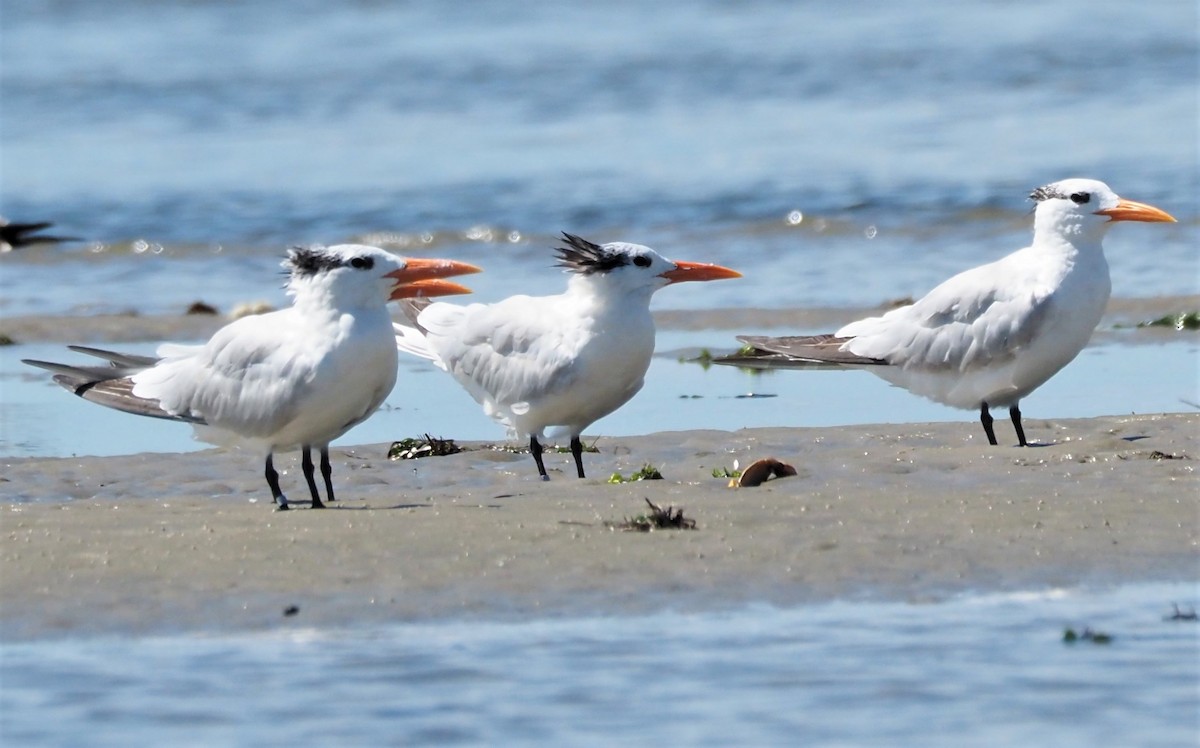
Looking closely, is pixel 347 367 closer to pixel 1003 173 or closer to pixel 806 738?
pixel 806 738

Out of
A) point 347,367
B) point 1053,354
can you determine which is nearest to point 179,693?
point 347,367

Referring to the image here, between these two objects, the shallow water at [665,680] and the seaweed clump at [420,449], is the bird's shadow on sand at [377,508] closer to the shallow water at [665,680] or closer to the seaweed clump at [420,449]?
Result: the seaweed clump at [420,449]

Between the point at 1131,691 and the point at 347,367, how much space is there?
3.08 m

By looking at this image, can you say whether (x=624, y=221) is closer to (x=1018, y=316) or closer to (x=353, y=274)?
(x=1018, y=316)

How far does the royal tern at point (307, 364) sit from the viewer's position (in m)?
6.69

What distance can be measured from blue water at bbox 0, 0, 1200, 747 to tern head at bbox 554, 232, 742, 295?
4.01 ft

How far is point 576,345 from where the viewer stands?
25.4ft

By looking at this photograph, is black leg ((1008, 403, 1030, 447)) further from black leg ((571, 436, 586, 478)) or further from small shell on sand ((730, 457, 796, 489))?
black leg ((571, 436, 586, 478))

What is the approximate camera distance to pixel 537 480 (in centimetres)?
762

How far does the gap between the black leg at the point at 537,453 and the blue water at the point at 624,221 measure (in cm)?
102

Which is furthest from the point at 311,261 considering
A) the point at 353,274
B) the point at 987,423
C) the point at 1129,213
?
the point at 1129,213

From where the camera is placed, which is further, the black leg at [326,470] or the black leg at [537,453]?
the black leg at [537,453]

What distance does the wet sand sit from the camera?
17.6 ft

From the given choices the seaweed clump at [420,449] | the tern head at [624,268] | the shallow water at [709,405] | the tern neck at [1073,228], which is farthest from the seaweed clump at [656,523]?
the tern neck at [1073,228]
